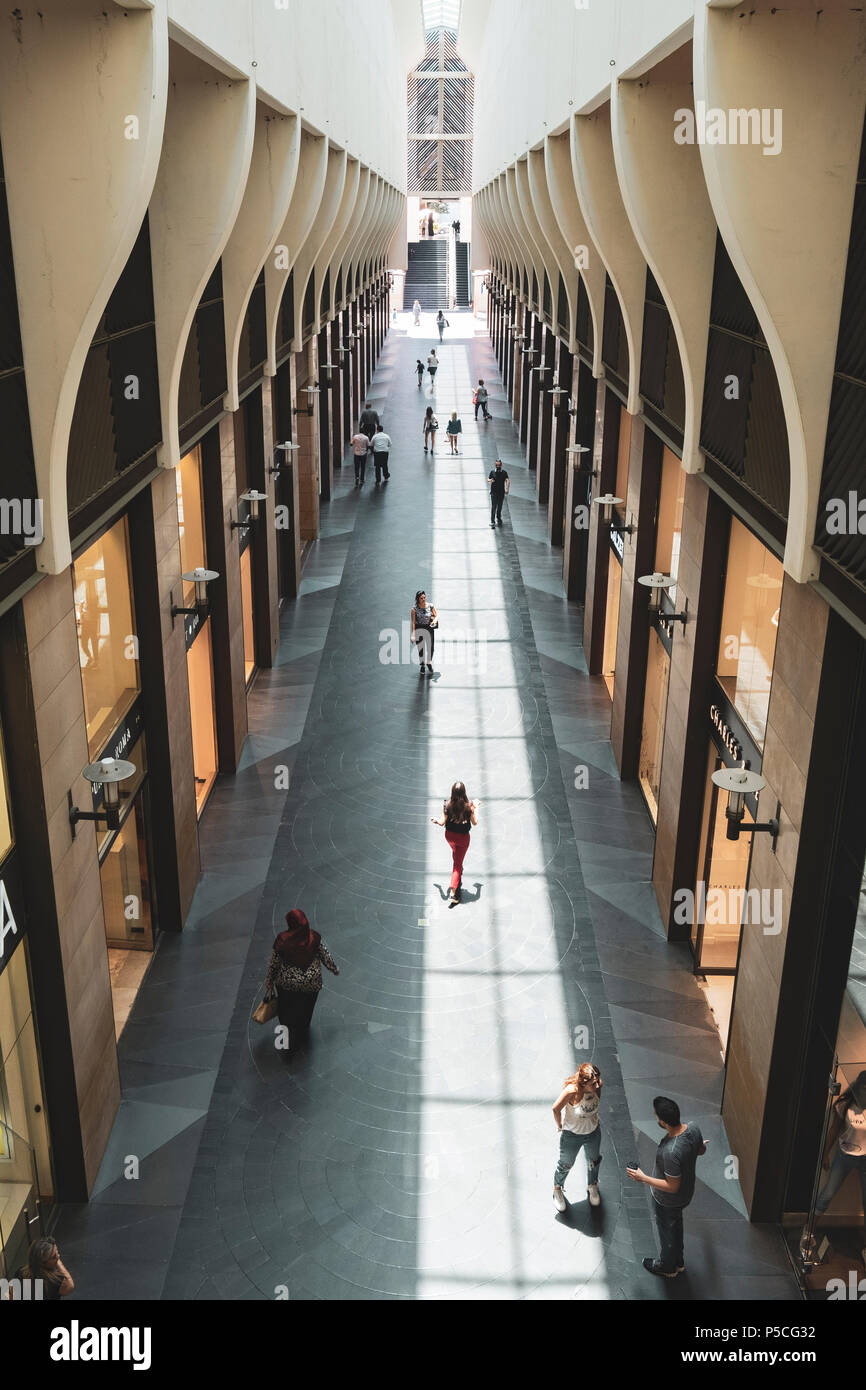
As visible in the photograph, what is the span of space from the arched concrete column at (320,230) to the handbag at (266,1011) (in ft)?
42.6

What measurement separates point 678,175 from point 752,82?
3.57 meters

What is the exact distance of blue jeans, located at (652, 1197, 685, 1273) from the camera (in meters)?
7.16

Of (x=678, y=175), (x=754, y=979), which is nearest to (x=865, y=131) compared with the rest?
(x=678, y=175)

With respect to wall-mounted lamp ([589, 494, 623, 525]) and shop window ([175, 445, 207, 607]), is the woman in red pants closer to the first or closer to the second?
shop window ([175, 445, 207, 607])

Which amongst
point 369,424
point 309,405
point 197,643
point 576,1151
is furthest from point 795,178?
point 369,424

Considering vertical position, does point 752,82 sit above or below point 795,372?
above

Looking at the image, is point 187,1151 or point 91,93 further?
point 187,1151

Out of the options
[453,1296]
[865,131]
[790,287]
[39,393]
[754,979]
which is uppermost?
[865,131]

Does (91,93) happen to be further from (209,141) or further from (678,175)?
(678,175)

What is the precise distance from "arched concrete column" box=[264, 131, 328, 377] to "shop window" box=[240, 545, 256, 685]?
2661 mm

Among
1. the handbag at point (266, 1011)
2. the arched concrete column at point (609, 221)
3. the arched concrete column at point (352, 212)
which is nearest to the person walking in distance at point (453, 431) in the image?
the arched concrete column at point (352, 212)

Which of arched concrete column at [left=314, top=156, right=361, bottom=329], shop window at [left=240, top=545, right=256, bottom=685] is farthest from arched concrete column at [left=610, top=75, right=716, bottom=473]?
arched concrete column at [left=314, top=156, right=361, bottom=329]

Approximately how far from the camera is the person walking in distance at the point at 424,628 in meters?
16.9
